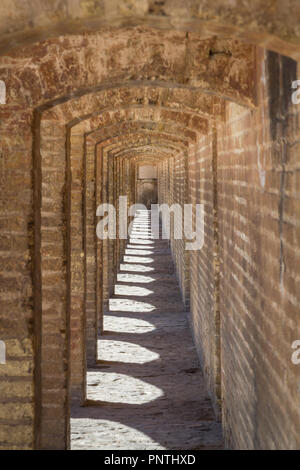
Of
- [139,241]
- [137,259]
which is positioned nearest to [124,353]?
[137,259]

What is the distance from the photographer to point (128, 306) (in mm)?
14930

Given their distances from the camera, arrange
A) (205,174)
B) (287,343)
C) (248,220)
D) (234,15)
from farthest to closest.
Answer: (205,174) → (248,220) → (287,343) → (234,15)

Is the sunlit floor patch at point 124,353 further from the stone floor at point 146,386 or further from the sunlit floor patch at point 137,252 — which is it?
the sunlit floor patch at point 137,252

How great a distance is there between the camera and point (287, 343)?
389 cm

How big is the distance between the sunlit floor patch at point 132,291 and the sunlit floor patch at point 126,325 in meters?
2.47

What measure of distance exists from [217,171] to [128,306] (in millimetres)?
7585

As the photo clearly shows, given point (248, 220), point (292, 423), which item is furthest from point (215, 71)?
point (292, 423)

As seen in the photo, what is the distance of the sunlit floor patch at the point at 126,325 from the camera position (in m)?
12.7

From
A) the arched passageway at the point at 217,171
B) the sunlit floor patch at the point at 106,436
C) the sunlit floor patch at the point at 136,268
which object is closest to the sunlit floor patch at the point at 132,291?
the sunlit floor patch at the point at 136,268

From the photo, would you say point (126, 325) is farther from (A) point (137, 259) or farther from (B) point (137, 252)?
(B) point (137, 252)

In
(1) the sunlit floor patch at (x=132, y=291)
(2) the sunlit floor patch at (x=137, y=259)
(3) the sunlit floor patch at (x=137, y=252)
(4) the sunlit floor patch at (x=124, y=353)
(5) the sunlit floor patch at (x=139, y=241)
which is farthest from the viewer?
(5) the sunlit floor patch at (x=139, y=241)

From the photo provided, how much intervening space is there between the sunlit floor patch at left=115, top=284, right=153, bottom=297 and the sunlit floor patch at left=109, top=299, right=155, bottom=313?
0.80 metres
